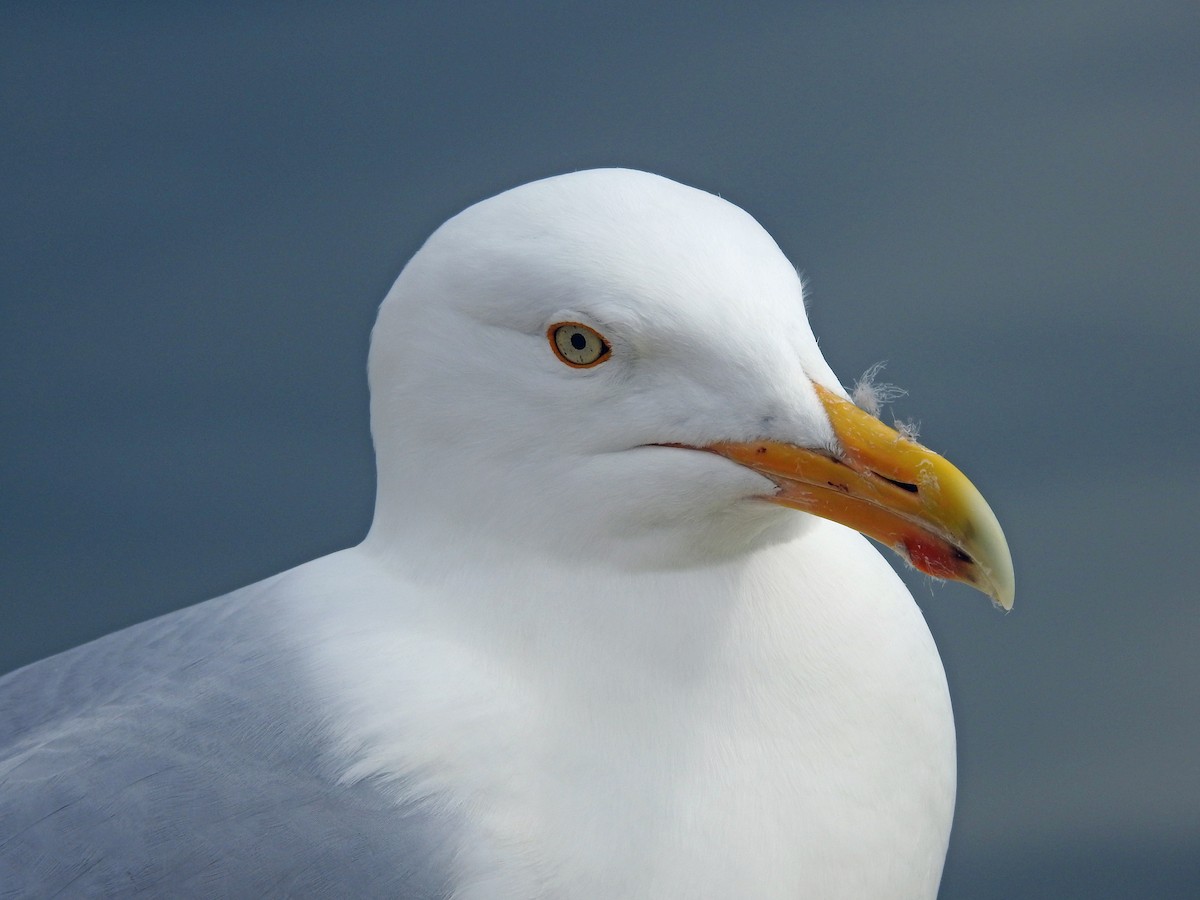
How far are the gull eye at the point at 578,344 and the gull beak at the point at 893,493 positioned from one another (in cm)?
12

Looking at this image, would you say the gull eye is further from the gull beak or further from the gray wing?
the gray wing

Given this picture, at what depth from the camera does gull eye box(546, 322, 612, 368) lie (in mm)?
1175

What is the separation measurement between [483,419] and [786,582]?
11.2 inches

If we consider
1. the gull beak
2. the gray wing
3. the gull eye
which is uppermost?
the gull eye

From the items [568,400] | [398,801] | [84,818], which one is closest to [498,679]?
[398,801]

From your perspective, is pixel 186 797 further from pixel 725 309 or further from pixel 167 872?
pixel 725 309

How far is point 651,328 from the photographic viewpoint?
115 centimetres

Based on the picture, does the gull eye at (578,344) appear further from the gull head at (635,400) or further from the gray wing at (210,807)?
the gray wing at (210,807)

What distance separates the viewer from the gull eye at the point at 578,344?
117cm

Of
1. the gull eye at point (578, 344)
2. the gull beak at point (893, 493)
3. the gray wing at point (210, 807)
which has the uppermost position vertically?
the gull eye at point (578, 344)

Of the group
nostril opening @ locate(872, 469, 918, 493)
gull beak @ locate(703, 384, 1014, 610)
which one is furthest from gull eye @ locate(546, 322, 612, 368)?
nostril opening @ locate(872, 469, 918, 493)

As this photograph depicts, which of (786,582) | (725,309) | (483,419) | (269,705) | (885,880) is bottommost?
(885,880)

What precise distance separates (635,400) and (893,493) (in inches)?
8.0

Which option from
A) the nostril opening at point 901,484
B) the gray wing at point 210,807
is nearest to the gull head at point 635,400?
the nostril opening at point 901,484
